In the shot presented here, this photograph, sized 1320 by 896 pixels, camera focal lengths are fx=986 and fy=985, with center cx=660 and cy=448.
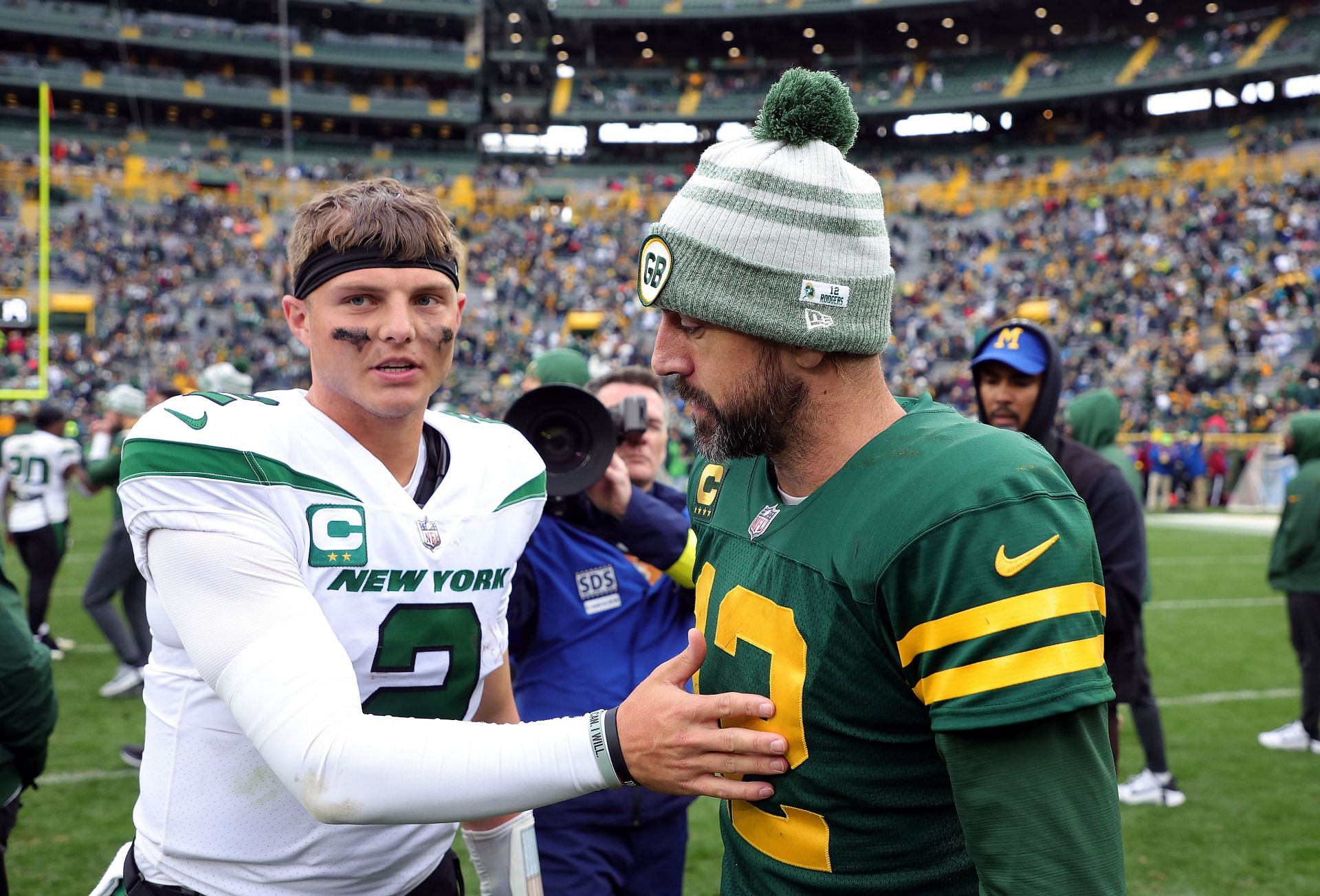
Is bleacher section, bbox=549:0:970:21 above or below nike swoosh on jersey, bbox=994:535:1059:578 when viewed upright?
above

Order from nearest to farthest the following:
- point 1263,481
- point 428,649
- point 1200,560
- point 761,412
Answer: point 761,412, point 428,649, point 1200,560, point 1263,481

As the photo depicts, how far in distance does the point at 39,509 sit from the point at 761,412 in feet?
26.0

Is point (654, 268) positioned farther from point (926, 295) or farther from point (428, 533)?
point (926, 295)

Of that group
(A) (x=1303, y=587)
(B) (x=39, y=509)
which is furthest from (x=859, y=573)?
(B) (x=39, y=509)

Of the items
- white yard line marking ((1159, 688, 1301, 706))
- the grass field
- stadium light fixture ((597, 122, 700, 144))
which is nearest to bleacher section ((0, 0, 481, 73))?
stadium light fixture ((597, 122, 700, 144))

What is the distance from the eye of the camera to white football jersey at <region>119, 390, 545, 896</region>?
168 centimetres

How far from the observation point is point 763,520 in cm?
167

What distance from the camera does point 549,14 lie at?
140ft

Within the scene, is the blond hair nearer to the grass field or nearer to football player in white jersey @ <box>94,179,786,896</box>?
football player in white jersey @ <box>94,179,786,896</box>

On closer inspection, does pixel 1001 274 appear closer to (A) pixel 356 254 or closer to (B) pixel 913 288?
(B) pixel 913 288

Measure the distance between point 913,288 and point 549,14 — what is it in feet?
70.2

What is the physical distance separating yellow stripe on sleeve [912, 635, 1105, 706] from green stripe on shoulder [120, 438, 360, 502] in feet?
3.88

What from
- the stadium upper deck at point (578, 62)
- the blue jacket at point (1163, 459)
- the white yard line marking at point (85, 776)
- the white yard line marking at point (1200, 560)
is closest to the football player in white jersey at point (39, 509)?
the white yard line marking at point (85, 776)

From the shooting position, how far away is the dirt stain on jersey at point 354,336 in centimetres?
191
